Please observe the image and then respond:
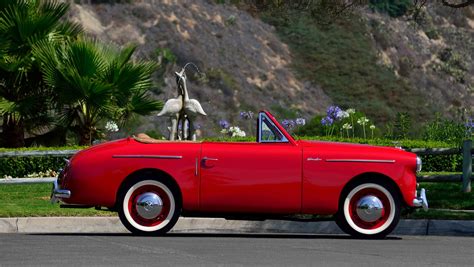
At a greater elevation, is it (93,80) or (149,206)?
(93,80)

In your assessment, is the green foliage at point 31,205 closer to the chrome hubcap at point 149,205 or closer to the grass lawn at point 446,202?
the chrome hubcap at point 149,205

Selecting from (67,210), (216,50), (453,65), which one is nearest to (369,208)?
(67,210)

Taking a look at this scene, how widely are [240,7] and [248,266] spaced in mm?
55292

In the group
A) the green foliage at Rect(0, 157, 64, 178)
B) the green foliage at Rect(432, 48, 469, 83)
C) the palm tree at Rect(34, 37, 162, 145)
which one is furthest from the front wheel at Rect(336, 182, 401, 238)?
the green foliage at Rect(432, 48, 469, 83)

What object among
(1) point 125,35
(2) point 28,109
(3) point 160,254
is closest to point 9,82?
(2) point 28,109

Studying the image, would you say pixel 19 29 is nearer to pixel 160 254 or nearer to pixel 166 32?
pixel 160 254

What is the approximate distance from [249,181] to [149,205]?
110 cm

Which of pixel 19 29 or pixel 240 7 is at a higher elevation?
pixel 240 7

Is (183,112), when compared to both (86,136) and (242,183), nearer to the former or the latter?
(242,183)

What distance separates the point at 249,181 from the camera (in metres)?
12.0

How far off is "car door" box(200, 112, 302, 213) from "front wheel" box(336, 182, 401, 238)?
535 mm

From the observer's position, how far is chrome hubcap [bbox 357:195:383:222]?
39.5 feet

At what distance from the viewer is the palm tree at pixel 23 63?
25641 mm

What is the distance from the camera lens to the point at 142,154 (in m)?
12.0
